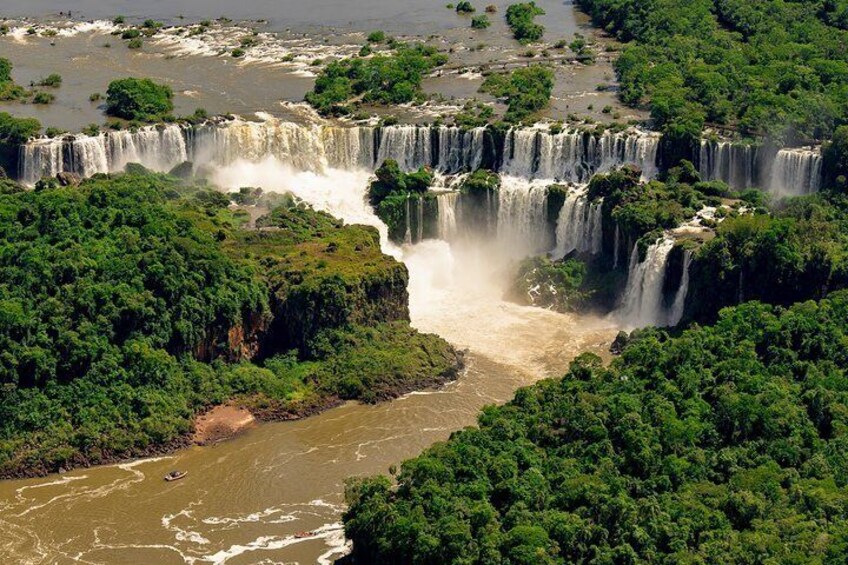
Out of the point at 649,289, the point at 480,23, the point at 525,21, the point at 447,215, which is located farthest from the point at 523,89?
the point at 649,289

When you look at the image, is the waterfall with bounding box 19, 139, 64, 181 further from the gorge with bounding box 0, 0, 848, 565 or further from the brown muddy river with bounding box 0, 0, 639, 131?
the brown muddy river with bounding box 0, 0, 639, 131

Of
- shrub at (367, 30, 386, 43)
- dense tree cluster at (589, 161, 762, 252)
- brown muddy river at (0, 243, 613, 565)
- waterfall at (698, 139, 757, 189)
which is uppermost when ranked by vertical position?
shrub at (367, 30, 386, 43)

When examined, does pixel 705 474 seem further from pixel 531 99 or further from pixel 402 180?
pixel 531 99

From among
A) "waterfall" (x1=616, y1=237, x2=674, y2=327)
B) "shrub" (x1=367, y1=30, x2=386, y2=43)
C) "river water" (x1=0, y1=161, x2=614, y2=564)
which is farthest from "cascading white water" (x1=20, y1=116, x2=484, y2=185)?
"shrub" (x1=367, y1=30, x2=386, y2=43)

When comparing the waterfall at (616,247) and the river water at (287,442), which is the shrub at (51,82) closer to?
the river water at (287,442)

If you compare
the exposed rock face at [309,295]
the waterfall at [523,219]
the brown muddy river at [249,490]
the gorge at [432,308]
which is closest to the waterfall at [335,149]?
the gorge at [432,308]

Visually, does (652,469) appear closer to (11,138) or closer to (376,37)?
(11,138)
